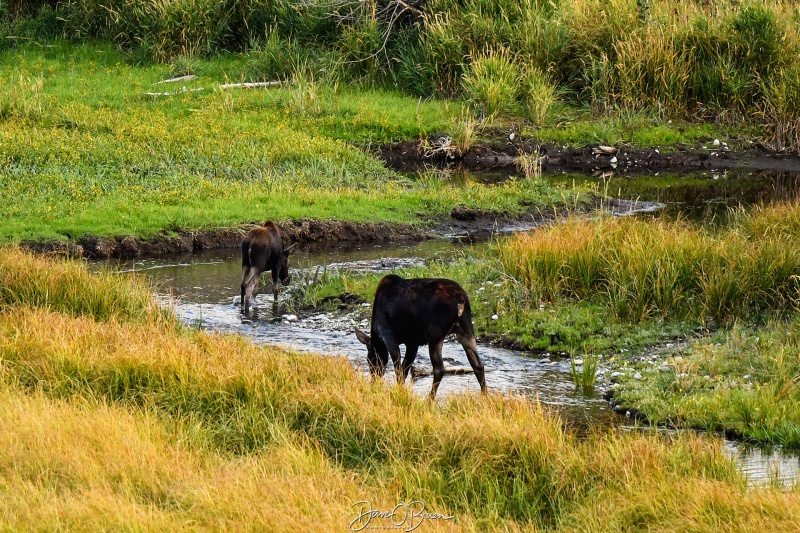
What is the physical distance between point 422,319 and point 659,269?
3.42 meters

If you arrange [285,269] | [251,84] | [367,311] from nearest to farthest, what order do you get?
[367,311] < [285,269] < [251,84]

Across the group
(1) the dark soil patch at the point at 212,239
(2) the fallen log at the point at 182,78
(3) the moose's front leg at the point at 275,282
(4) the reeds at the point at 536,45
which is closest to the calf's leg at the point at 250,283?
(3) the moose's front leg at the point at 275,282

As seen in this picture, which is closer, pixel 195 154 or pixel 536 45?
pixel 195 154

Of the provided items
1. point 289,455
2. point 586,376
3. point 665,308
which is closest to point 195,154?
point 665,308

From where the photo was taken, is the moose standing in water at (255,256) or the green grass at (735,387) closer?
the green grass at (735,387)

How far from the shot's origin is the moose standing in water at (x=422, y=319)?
31.4ft

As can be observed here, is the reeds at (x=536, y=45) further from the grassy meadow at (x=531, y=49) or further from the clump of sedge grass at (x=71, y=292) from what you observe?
the clump of sedge grass at (x=71, y=292)

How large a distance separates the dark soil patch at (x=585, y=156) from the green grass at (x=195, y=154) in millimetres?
650

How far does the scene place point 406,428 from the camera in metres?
7.97

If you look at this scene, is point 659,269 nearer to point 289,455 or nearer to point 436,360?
point 436,360

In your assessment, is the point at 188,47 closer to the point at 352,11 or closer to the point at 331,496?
the point at 352,11

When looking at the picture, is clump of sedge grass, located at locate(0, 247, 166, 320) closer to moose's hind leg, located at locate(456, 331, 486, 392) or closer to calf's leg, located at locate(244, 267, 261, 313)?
calf's leg, located at locate(244, 267, 261, 313)

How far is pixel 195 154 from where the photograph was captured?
2028 cm

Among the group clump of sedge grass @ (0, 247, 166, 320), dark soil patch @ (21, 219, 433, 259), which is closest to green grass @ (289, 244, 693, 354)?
clump of sedge grass @ (0, 247, 166, 320)
